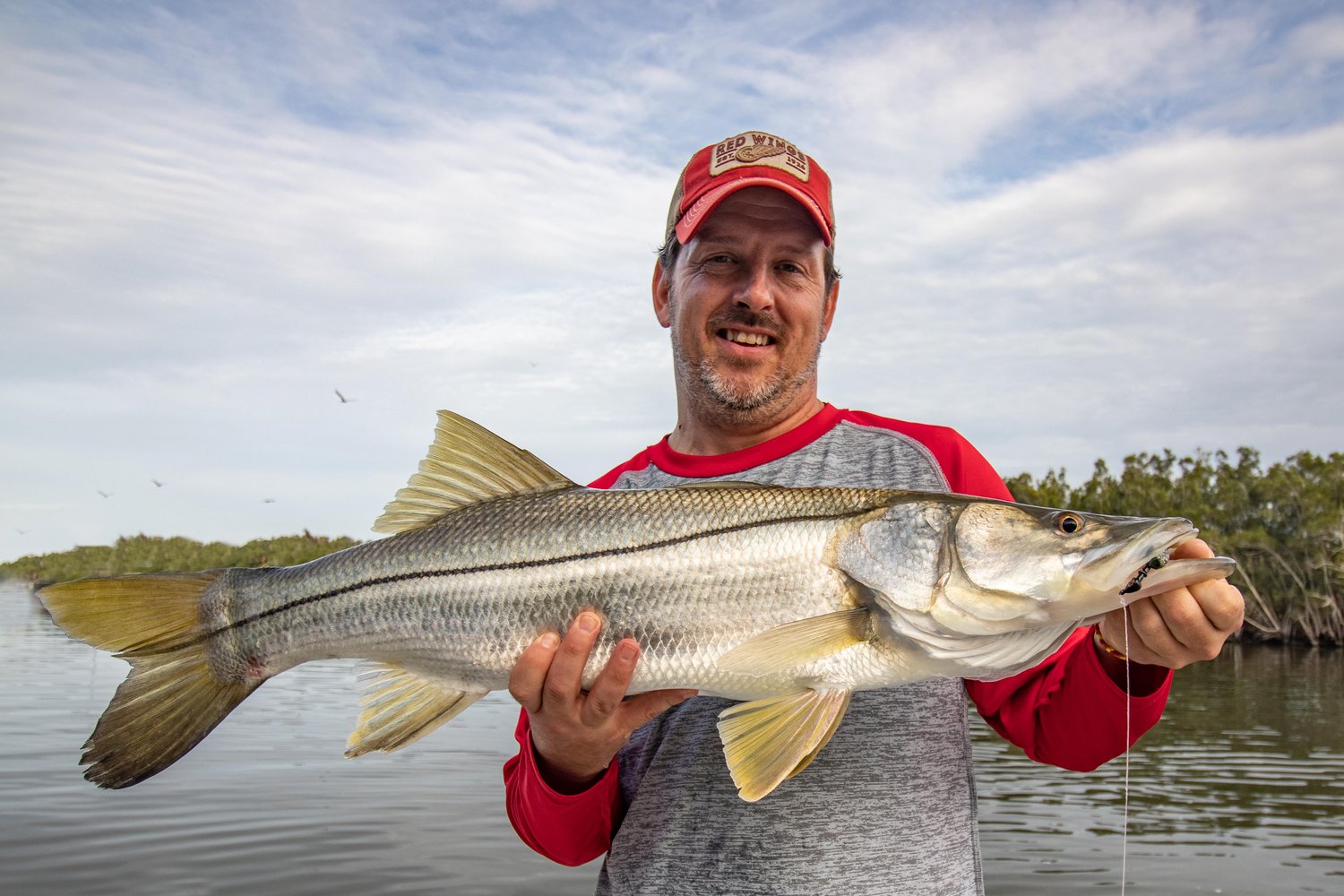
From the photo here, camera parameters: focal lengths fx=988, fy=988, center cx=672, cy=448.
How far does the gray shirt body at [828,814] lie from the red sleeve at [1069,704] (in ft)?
0.54

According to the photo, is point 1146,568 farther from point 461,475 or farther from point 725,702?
point 461,475

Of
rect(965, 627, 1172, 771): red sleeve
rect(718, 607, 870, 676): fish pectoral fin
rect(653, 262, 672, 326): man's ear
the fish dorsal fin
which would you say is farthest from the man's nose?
rect(965, 627, 1172, 771): red sleeve

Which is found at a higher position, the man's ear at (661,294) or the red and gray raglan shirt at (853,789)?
the man's ear at (661,294)

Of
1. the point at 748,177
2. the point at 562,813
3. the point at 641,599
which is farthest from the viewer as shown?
the point at 748,177

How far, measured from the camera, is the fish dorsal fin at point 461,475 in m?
3.38

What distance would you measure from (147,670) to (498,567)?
1.20 metres

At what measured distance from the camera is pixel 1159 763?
75.8ft

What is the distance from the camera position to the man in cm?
298

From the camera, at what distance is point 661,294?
4.63 m

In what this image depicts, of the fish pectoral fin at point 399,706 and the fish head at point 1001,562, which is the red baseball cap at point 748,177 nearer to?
the fish head at point 1001,562

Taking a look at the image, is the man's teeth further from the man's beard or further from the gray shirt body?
the gray shirt body

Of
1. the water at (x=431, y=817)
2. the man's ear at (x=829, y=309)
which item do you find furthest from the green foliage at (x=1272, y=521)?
the man's ear at (x=829, y=309)

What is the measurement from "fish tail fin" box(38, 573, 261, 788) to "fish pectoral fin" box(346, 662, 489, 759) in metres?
0.37

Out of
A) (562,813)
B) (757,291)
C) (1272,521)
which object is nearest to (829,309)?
(757,291)
